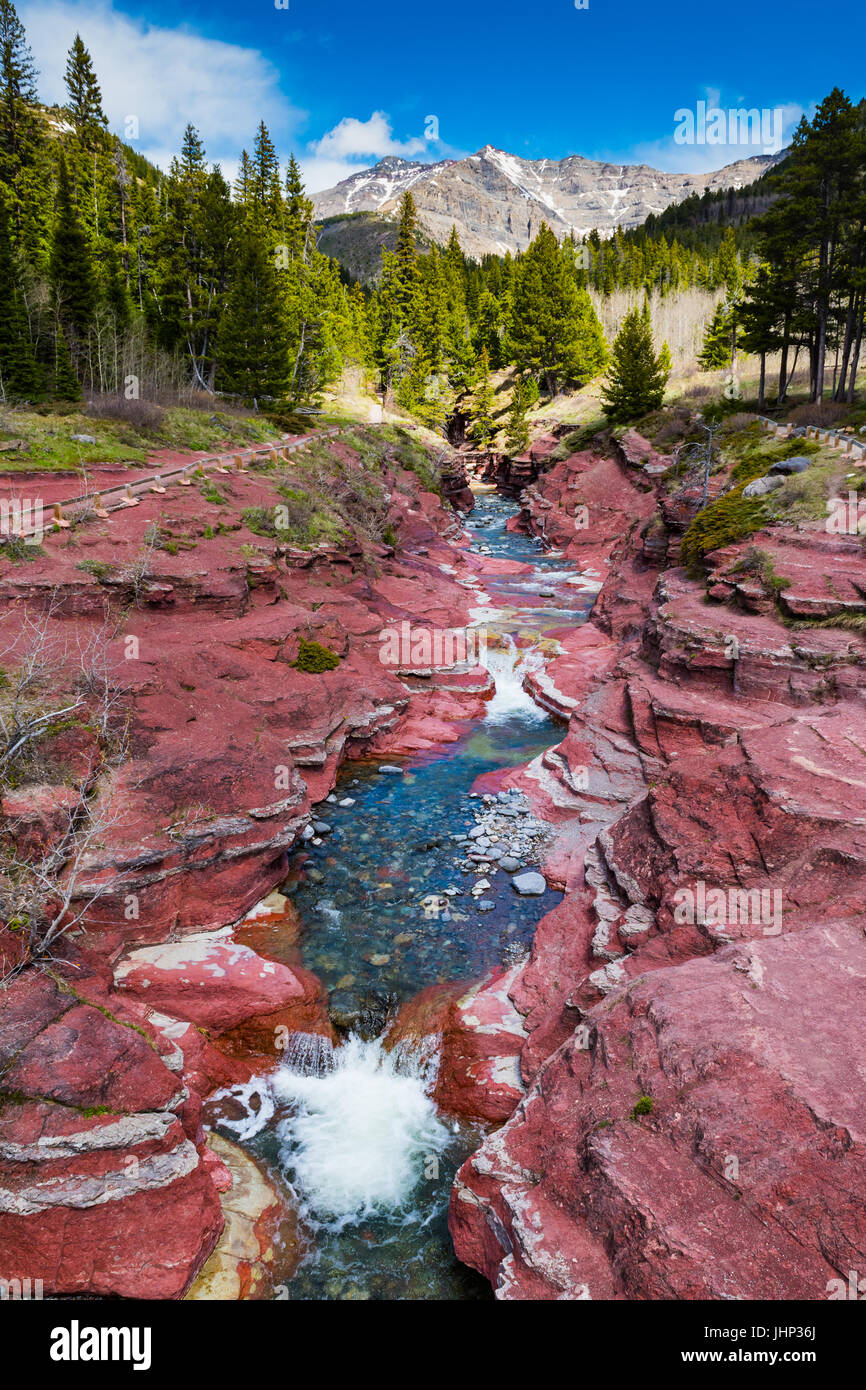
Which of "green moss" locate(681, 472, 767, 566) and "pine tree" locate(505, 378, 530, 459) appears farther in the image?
"pine tree" locate(505, 378, 530, 459)

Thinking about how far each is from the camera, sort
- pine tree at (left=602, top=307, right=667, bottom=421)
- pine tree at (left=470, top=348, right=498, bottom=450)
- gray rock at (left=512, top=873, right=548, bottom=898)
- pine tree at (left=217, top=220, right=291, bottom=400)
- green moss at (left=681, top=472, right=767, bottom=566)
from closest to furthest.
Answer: gray rock at (left=512, top=873, right=548, bottom=898) < green moss at (left=681, top=472, right=767, bottom=566) < pine tree at (left=217, top=220, right=291, bottom=400) < pine tree at (left=602, top=307, right=667, bottom=421) < pine tree at (left=470, top=348, right=498, bottom=450)

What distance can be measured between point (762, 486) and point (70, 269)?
3933 cm

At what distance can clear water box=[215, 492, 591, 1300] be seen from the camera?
8.14 m

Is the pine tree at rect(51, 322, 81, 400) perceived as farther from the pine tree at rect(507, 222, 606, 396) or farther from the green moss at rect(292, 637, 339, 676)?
the pine tree at rect(507, 222, 606, 396)

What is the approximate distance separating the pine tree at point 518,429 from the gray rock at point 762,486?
4234 centimetres

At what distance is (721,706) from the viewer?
16.3 meters

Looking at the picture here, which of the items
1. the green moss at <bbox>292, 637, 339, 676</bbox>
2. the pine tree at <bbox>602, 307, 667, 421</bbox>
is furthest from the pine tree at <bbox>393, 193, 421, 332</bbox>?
the green moss at <bbox>292, 637, 339, 676</bbox>

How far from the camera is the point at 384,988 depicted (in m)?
11.8

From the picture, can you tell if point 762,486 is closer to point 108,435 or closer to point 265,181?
point 108,435

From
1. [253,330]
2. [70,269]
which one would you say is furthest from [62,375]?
[253,330]

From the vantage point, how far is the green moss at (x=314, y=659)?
66.7 ft

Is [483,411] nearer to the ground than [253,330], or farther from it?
farther from it

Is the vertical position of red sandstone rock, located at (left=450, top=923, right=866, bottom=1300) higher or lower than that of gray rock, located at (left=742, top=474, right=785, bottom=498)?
lower

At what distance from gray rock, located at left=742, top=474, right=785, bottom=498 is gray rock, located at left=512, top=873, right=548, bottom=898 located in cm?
1672
